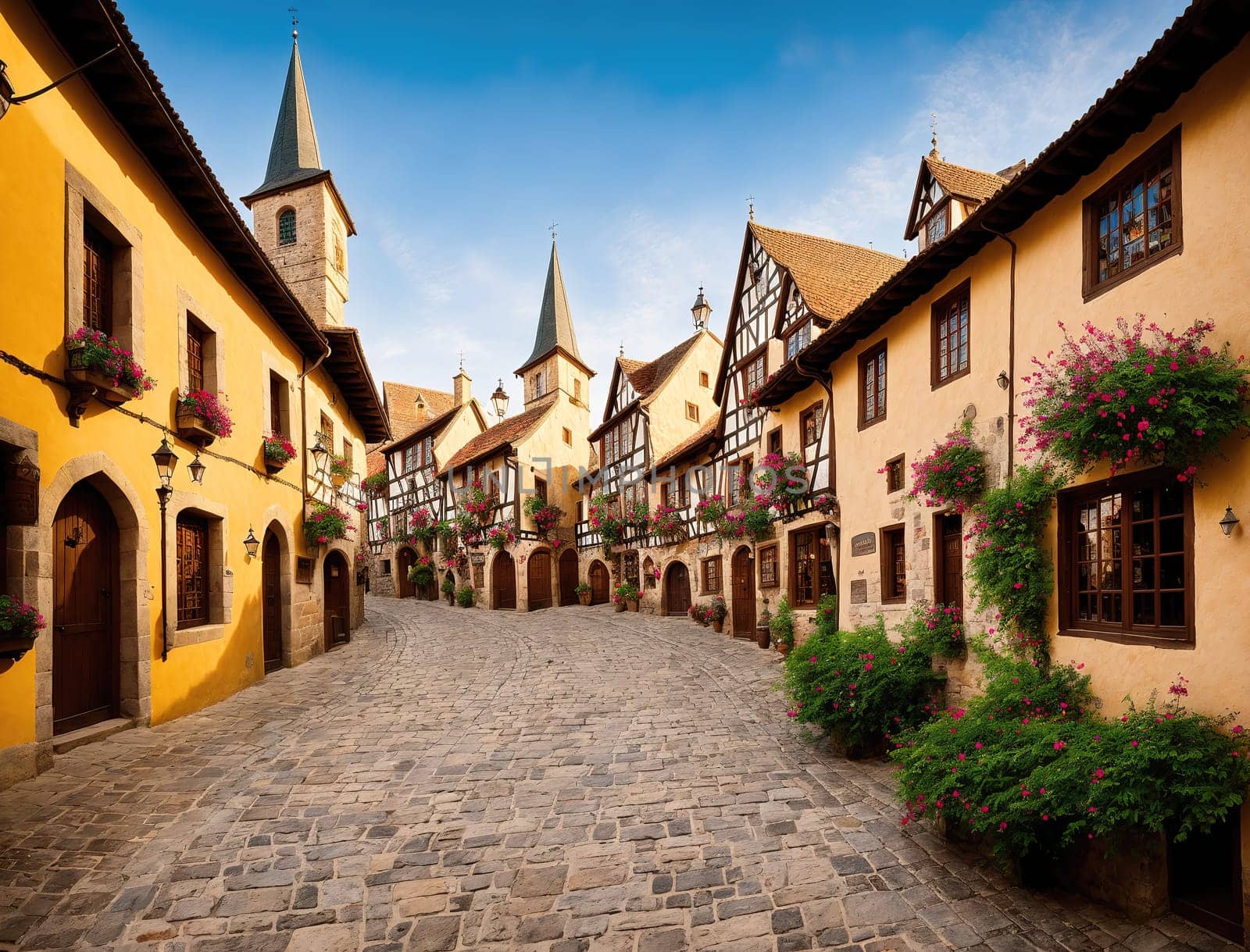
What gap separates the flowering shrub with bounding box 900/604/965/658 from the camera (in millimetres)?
8281

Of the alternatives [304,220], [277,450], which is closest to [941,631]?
[277,450]

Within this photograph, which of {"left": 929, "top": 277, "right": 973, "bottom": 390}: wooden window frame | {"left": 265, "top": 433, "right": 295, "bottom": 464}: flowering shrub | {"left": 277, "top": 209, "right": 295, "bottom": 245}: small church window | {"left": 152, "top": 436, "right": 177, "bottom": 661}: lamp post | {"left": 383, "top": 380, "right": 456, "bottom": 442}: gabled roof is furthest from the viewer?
{"left": 383, "top": 380, "right": 456, "bottom": 442}: gabled roof

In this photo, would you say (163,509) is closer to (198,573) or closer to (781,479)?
(198,573)

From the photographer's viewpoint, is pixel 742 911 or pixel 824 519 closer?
pixel 742 911

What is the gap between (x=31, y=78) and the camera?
634 centimetres

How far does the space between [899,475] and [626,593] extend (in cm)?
1560

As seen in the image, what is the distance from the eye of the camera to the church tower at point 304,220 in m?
19.8

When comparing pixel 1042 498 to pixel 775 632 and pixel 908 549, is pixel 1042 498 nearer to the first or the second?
pixel 908 549

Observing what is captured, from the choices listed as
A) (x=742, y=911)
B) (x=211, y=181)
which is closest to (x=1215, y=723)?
(x=742, y=911)

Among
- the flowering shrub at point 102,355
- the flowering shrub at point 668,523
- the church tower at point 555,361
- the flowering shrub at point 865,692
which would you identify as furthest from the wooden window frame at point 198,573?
the church tower at point 555,361

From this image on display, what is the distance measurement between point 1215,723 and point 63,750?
9633 mm

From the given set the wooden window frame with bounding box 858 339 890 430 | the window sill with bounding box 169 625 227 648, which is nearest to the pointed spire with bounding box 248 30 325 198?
the window sill with bounding box 169 625 227 648

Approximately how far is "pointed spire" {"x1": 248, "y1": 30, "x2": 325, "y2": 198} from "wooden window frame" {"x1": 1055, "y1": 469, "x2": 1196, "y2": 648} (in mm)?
21070

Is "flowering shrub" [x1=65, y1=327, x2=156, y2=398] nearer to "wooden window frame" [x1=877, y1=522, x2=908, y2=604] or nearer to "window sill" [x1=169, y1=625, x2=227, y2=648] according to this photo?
"window sill" [x1=169, y1=625, x2=227, y2=648]
